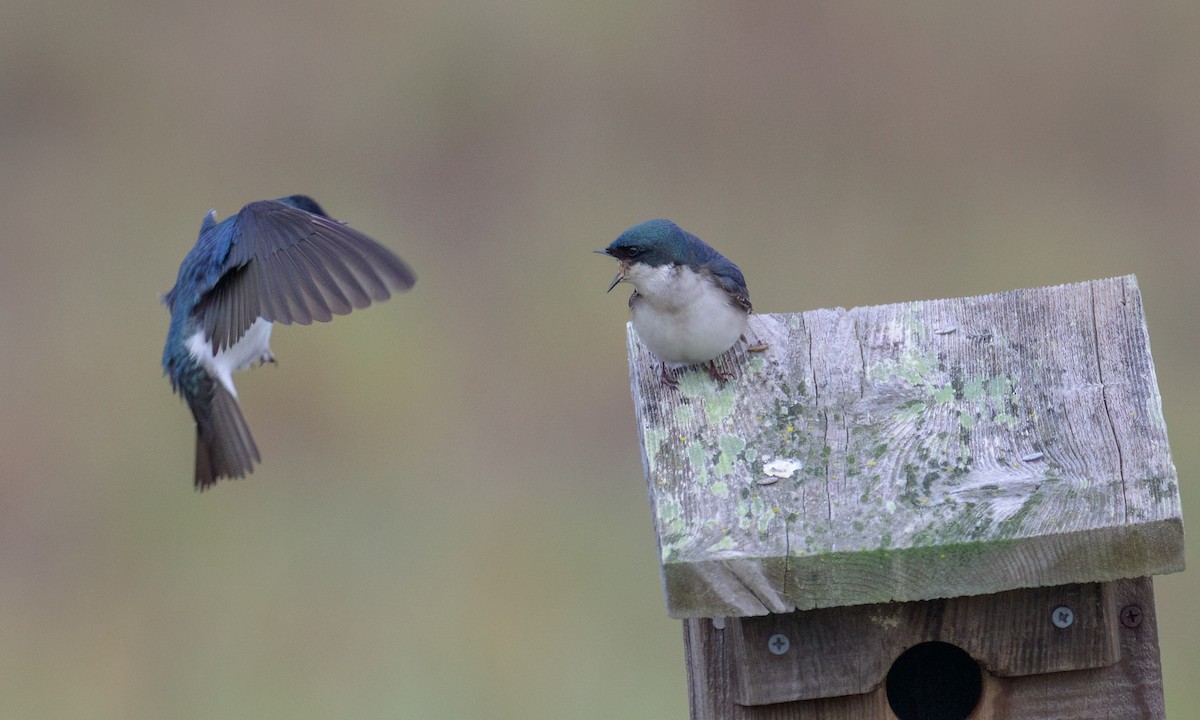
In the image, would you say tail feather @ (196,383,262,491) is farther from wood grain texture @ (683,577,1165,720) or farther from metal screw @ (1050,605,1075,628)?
metal screw @ (1050,605,1075,628)

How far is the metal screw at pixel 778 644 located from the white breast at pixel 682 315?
Result: 1.64 ft

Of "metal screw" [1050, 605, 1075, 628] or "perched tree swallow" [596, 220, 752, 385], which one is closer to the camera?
"metal screw" [1050, 605, 1075, 628]

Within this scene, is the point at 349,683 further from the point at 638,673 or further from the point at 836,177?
the point at 836,177

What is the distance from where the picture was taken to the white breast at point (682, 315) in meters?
2.59

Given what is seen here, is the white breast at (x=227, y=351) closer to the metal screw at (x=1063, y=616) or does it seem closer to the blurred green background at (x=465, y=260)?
the blurred green background at (x=465, y=260)

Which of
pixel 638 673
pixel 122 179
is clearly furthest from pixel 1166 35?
pixel 122 179

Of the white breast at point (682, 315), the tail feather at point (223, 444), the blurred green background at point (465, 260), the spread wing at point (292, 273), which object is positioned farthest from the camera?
the blurred green background at point (465, 260)

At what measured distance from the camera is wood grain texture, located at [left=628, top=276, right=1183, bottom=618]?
2.15 metres

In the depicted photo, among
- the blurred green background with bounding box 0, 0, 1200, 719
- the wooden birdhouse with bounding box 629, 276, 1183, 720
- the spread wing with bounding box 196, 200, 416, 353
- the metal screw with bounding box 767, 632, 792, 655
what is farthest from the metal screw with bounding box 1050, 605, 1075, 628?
the blurred green background with bounding box 0, 0, 1200, 719

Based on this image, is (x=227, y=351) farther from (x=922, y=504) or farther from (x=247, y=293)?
(x=922, y=504)

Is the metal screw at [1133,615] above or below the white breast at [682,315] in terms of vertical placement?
below

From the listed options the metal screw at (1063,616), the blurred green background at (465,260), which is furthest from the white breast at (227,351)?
the metal screw at (1063,616)

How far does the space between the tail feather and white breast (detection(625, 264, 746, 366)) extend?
4.86 feet

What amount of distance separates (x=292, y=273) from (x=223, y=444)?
826 mm
